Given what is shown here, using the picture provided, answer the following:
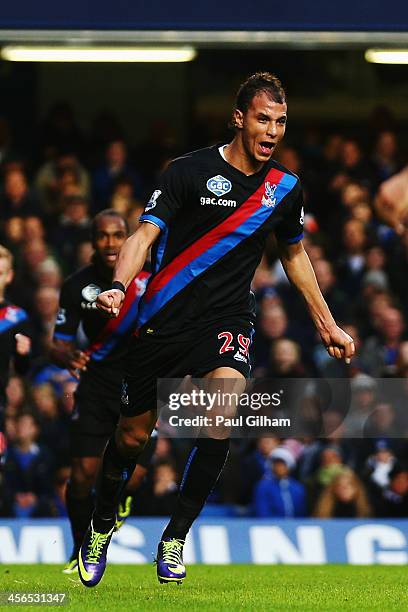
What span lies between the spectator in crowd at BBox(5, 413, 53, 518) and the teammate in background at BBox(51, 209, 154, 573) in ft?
10.2

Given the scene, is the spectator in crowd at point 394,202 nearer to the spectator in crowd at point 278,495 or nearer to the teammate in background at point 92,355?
the teammate in background at point 92,355

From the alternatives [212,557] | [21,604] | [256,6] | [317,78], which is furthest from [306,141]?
[21,604]

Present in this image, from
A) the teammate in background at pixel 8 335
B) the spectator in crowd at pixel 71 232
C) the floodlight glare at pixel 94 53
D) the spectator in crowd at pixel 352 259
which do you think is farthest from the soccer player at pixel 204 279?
the spectator in crowd at pixel 71 232

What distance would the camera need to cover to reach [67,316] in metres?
10.0

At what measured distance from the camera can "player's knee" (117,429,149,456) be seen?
7.66 meters

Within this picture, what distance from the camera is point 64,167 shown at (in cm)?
1563

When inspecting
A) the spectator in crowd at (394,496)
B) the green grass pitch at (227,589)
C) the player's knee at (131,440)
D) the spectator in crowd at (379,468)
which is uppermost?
the player's knee at (131,440)

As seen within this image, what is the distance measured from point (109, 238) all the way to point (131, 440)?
245cm

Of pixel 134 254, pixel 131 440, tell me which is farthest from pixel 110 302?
pixel 131 440

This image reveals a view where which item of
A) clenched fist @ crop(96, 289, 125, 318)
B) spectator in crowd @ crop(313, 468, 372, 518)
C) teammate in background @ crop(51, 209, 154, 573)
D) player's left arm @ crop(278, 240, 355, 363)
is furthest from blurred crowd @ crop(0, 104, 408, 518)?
clenched fist @ crop(96, 289, 125, 318)

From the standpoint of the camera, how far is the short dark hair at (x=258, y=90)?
7.55 metres

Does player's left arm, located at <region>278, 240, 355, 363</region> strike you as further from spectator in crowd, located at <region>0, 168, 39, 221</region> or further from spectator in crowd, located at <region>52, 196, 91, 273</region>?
spectator in crowd, located at <region>0, 168, 39, 221</region>

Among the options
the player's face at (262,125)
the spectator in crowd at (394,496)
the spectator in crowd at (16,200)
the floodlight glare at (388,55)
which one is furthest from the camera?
the spectator in crowd at (16,200)

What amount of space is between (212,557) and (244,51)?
843 centimetres
